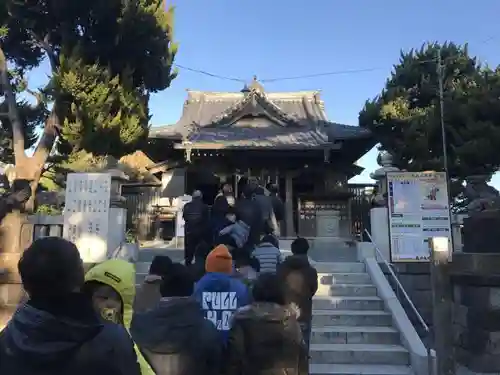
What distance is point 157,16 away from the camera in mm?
12836

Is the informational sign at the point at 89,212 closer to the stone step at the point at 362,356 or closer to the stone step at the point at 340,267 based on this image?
the stone step at the point at 340,267

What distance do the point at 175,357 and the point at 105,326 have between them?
1.06 m

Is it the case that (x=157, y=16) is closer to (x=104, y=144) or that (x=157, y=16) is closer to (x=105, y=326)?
(x=104, y=144)

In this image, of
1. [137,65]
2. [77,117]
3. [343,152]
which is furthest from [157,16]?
[343,152]

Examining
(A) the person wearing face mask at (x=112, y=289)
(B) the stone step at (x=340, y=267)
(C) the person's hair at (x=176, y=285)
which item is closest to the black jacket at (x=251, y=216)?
(B) the stone step at (x=340, y=267)

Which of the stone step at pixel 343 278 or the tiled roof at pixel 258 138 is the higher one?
the tiled roof at pixel 258 138

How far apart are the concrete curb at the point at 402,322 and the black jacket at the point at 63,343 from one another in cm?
540

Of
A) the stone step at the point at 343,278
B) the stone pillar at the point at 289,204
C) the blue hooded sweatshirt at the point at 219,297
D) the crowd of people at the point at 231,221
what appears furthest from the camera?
the stone pillar at the point at 289,204

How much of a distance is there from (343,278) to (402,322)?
1.79m

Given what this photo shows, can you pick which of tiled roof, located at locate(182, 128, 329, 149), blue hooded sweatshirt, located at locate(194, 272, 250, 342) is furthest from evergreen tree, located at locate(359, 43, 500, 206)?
blue hooded sweatshirt, located at locate(194, 272, 250, 342)

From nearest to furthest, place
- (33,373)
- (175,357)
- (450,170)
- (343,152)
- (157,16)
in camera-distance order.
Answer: (33,373), (175,357), (157,16), (450,170), (343,152)

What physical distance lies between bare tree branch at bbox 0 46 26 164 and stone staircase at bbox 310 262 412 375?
346 inches

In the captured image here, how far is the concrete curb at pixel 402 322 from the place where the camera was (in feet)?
19.8

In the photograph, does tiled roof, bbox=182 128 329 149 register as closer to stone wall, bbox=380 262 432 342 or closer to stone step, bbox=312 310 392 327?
stone wall, bbox=380 262 432 342
